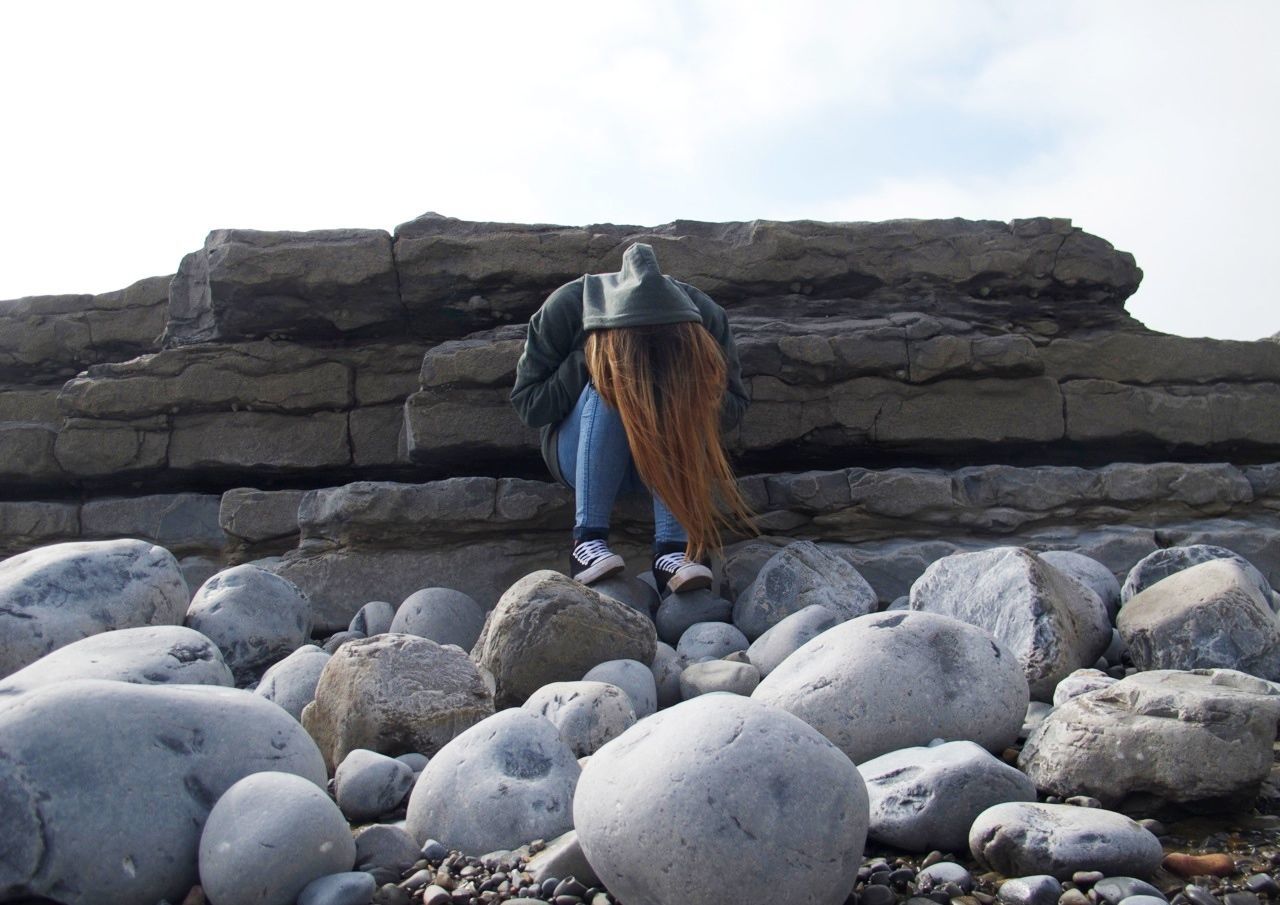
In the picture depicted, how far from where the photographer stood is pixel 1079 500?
5387 millimetres

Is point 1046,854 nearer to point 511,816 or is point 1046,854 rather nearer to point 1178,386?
point 511,816

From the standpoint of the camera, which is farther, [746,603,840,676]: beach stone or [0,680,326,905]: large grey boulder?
[746,603,840,676]: beach stone

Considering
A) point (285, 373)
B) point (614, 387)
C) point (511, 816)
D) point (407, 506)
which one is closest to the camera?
point (511, 816)

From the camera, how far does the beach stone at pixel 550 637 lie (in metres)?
3.61

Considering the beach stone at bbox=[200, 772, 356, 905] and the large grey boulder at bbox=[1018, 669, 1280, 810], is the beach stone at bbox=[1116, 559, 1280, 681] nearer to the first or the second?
the large grey boulder at bbox=[1018, 669, 1280, 810]

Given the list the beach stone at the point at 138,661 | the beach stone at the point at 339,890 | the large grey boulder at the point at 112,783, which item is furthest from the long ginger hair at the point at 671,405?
the beach stone at the point at 339,890

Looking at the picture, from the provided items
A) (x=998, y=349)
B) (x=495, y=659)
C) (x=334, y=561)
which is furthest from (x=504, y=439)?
(x=998, y=349)

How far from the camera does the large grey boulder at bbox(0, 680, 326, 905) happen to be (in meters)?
2.12

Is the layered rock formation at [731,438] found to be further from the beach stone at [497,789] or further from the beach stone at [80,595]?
the beach stone at [497,789]

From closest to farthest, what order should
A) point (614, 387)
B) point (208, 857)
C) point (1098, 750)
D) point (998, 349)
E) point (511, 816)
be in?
point (208, 857) < point (511, 816) < point (1098, 750) < point (614, 387) < point (998, 349)

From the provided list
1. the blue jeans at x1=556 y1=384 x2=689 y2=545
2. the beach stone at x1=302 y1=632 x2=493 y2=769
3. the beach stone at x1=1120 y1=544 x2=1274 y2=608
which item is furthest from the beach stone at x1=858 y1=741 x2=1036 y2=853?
the blue jeans at x1=556 y1=384 x2=689 y2=545

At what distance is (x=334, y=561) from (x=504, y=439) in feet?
3.18

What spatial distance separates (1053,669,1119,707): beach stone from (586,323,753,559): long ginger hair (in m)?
1.79

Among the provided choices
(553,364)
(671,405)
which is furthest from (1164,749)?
(553,364)
